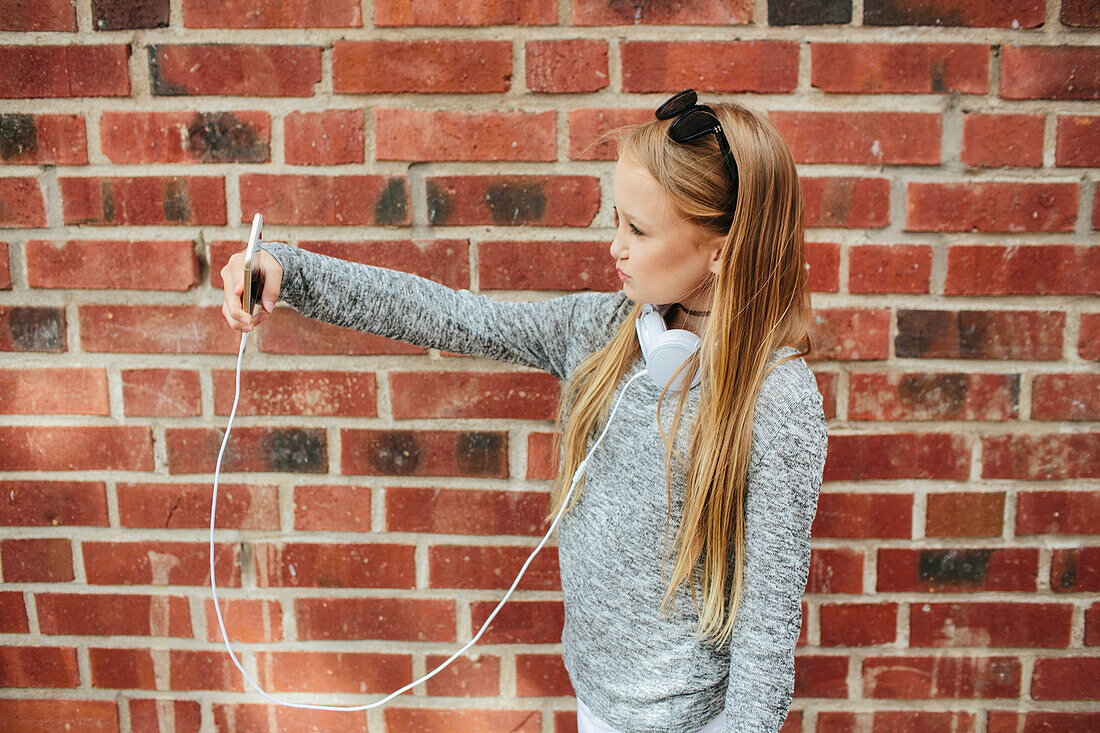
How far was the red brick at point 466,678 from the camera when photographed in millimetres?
1413

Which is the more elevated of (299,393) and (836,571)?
(299,393)

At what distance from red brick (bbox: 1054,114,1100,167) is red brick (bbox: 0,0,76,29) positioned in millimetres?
1685

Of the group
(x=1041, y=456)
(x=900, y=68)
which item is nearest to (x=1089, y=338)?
(x=1041, y=456)

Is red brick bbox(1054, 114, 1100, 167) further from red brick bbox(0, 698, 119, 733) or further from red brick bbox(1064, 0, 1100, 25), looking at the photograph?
red brick bbox(0, 698, 119, 733)

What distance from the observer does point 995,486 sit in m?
1.32

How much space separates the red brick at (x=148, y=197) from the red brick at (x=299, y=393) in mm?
288

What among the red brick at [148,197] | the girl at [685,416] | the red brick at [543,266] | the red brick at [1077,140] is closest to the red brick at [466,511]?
the girl at [685,416]

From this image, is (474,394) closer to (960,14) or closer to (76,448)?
(76,448)

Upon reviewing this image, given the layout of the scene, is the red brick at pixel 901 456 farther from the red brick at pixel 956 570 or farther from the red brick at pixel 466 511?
the red brick at pixel 466 511

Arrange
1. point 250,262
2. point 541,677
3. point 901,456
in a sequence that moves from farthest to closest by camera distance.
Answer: point 541,677
point 901,456
point 250,262

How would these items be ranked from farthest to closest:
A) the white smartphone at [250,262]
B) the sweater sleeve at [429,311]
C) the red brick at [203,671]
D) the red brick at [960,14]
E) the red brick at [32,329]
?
the red brick at [203,671] → the red brick at [32,329] → the red brick at [960,14] → the sweater sleeve at [429,311] → the white smartphone at [250,262]

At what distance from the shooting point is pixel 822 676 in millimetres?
1389

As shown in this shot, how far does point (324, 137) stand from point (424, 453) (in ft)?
1.91

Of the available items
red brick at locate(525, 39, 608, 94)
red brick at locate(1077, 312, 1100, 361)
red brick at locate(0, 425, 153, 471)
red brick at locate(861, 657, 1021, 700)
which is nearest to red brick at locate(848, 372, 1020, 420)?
red brick at locate(1077, 312, 1100, 361)
